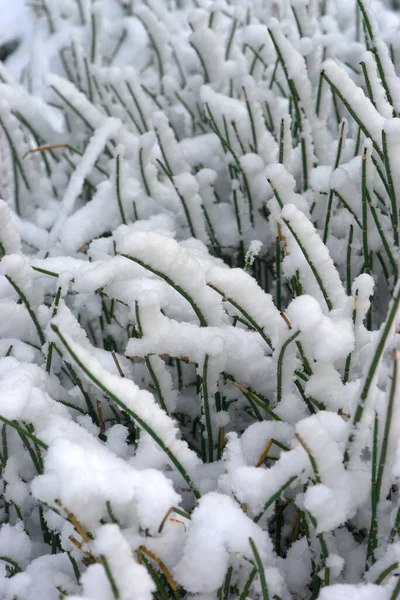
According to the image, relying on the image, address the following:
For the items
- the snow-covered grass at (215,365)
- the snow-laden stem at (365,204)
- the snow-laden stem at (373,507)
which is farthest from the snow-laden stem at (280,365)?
the snow-laden stem at (365,204)

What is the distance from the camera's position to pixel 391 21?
176 cm

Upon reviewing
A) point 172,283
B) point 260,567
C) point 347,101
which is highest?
point 347,101

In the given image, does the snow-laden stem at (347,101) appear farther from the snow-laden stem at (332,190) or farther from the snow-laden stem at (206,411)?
the snow-laden stem at (206,411)

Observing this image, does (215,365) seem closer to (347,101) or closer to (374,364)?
(374,364)

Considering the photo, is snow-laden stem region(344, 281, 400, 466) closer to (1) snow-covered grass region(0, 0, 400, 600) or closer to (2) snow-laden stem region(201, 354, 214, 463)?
(1) snow-covered grass region(0, 0, 400, 600)

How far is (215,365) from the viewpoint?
2.04 ft

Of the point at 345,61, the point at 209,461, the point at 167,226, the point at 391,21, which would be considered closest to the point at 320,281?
the point at 209,461

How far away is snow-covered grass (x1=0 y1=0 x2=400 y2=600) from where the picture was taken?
49cm

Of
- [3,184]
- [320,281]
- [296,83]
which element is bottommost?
[3,184]

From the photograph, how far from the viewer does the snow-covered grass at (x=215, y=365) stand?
19.3 inches

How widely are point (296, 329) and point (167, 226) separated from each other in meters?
0.46

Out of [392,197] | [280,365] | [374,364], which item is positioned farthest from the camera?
[392,197]

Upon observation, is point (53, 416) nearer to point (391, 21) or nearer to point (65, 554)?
point (65, 554)

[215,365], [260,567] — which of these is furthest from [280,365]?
[260,567]
